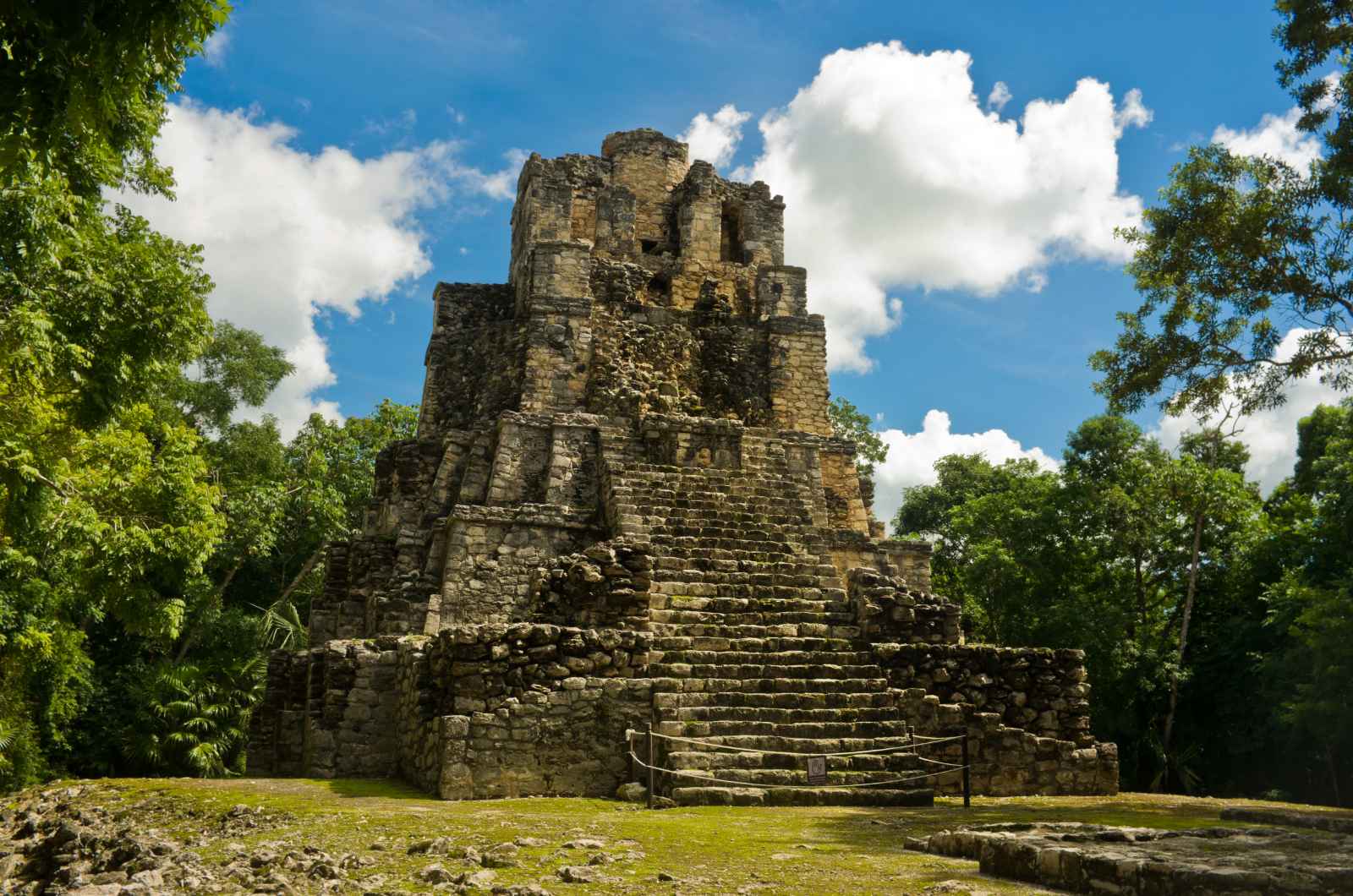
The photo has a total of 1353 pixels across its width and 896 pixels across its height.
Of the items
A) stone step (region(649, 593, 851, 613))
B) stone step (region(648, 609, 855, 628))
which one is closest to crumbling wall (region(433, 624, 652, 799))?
stone step (region(648, 609, 855, 628))

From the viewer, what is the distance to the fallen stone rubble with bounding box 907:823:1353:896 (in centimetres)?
425

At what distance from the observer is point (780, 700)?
10562 mm

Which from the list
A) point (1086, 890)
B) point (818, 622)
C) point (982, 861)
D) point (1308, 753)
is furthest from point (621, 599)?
point (1308, 753)

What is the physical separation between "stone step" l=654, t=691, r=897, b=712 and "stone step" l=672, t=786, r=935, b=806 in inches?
44.8

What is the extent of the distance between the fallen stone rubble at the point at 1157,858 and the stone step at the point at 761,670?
182 inches

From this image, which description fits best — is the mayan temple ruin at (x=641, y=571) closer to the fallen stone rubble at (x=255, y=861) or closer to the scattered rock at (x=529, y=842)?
the fallen stone rubble at (x=255, y=861)

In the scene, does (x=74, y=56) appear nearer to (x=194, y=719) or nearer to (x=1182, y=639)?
(x=194, y=719)

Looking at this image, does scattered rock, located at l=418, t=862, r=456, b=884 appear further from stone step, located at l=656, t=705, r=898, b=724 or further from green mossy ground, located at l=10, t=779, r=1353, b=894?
stone step, located at l=656, t=705, r=898, b=724

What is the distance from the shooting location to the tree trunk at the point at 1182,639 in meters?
23.3

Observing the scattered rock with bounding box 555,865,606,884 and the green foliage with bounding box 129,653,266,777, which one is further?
the green foliage with bounding box 129,653,266,777

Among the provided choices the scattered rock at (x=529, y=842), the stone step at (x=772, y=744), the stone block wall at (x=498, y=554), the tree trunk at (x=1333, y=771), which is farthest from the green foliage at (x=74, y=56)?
the tree trunk at (x=1333, y=771)

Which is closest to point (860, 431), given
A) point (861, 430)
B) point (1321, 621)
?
point (861, 430)

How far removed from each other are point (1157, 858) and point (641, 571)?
24.3 ft

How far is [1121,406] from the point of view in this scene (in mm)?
→ 13461
